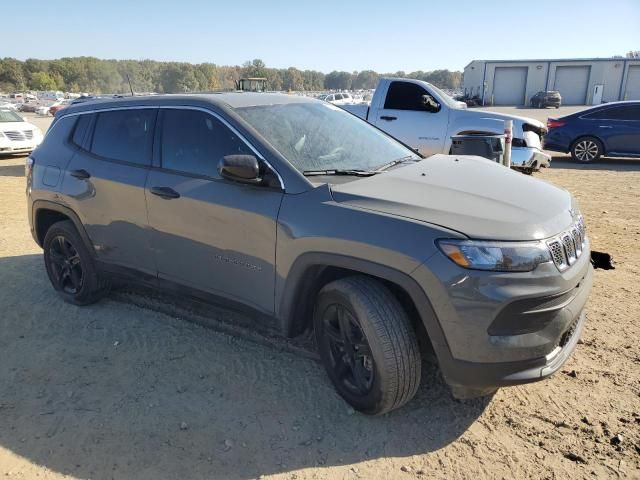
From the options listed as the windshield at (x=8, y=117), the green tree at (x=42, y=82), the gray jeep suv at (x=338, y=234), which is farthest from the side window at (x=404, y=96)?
the green tree at (x=42, y=82)

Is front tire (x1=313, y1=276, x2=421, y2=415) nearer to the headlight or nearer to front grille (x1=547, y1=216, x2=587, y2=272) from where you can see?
the headlight

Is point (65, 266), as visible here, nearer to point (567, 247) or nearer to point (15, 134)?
point (567, 247)

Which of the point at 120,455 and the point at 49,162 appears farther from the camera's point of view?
the point at 49,162

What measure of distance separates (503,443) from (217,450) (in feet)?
5.04

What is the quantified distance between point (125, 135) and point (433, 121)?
679cm

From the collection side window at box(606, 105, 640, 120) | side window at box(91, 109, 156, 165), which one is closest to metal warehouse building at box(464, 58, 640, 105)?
side window at box(606, 105, 640, 120)

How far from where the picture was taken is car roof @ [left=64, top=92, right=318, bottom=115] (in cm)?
356

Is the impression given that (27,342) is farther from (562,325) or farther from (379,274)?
(562,325)

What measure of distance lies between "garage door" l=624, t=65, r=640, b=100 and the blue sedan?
4922 cm

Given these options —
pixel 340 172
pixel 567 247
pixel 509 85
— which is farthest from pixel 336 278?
pixel 509 85

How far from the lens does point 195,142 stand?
354 cm

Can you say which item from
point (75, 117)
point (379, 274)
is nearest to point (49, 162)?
point (75, 117)

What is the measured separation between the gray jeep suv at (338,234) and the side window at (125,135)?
1cm

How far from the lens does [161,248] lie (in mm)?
3701
